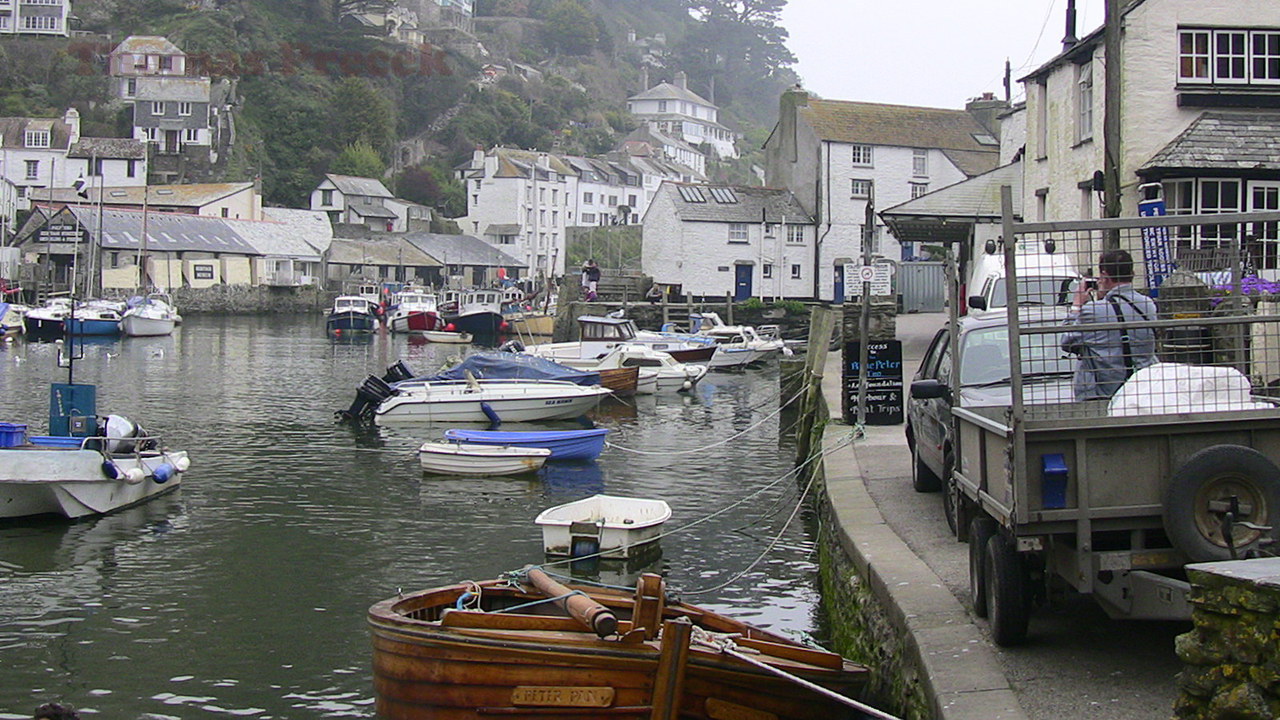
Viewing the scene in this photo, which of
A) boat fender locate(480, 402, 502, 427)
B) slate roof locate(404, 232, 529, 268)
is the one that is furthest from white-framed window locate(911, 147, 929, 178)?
slate roof locate(404, 232, 529, 268)

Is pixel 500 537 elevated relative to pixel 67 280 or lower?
lower

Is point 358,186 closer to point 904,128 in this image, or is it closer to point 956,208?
point 904,128

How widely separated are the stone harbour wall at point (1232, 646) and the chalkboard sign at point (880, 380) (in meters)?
13.1

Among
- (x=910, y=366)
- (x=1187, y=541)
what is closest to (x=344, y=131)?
(x=910, y=366)

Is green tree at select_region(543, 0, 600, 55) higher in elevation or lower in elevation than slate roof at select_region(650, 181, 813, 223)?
higher

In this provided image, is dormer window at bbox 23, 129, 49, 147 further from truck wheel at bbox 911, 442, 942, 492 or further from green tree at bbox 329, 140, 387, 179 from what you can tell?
truck wheel at bbox 911, 442, 942, 492

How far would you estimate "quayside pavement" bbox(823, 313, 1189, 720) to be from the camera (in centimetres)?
671

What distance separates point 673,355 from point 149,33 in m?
107

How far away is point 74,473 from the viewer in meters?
18.3

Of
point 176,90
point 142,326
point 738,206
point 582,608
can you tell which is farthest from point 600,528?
point 176,90

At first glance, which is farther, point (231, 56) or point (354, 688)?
point (231, 56)

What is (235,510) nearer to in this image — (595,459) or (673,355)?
(595,459)

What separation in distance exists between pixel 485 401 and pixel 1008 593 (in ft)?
77.3

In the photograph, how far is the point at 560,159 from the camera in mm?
124938
